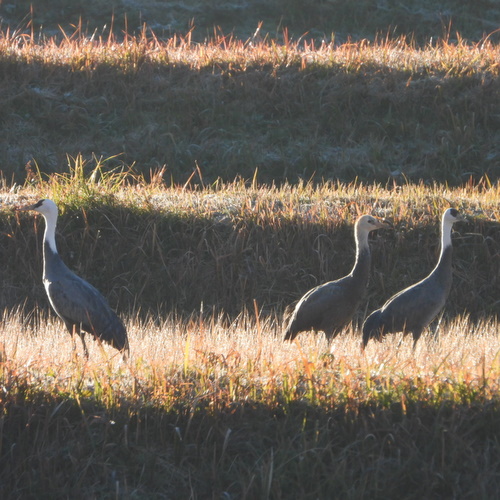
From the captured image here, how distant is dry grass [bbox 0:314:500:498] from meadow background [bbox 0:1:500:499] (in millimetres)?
15

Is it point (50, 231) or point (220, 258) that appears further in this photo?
point (220, 258)

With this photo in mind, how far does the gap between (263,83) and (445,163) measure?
3.51 m

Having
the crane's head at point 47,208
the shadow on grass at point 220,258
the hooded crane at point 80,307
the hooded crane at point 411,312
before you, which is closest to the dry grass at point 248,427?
the hooded crane at point 80,307

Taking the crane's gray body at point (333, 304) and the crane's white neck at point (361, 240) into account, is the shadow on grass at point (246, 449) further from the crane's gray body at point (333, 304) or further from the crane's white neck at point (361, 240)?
the crane's white neck at point (361, 240)

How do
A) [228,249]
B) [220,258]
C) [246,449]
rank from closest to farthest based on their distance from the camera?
[246,449] → [220,258] → [228,249]

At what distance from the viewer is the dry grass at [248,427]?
571cm

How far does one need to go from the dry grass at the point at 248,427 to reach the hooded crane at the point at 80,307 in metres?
0.86

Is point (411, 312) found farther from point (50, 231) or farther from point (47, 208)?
point (47, 208)

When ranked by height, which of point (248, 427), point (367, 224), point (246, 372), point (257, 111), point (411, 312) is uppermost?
point (367, 224)

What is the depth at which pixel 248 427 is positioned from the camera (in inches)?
237

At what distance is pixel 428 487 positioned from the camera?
18.5ft

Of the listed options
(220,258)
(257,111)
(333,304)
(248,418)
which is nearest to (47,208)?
(220,258)

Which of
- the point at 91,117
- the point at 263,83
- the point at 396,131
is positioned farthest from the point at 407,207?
the point at 91,117

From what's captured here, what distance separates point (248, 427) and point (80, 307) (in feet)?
7.31
